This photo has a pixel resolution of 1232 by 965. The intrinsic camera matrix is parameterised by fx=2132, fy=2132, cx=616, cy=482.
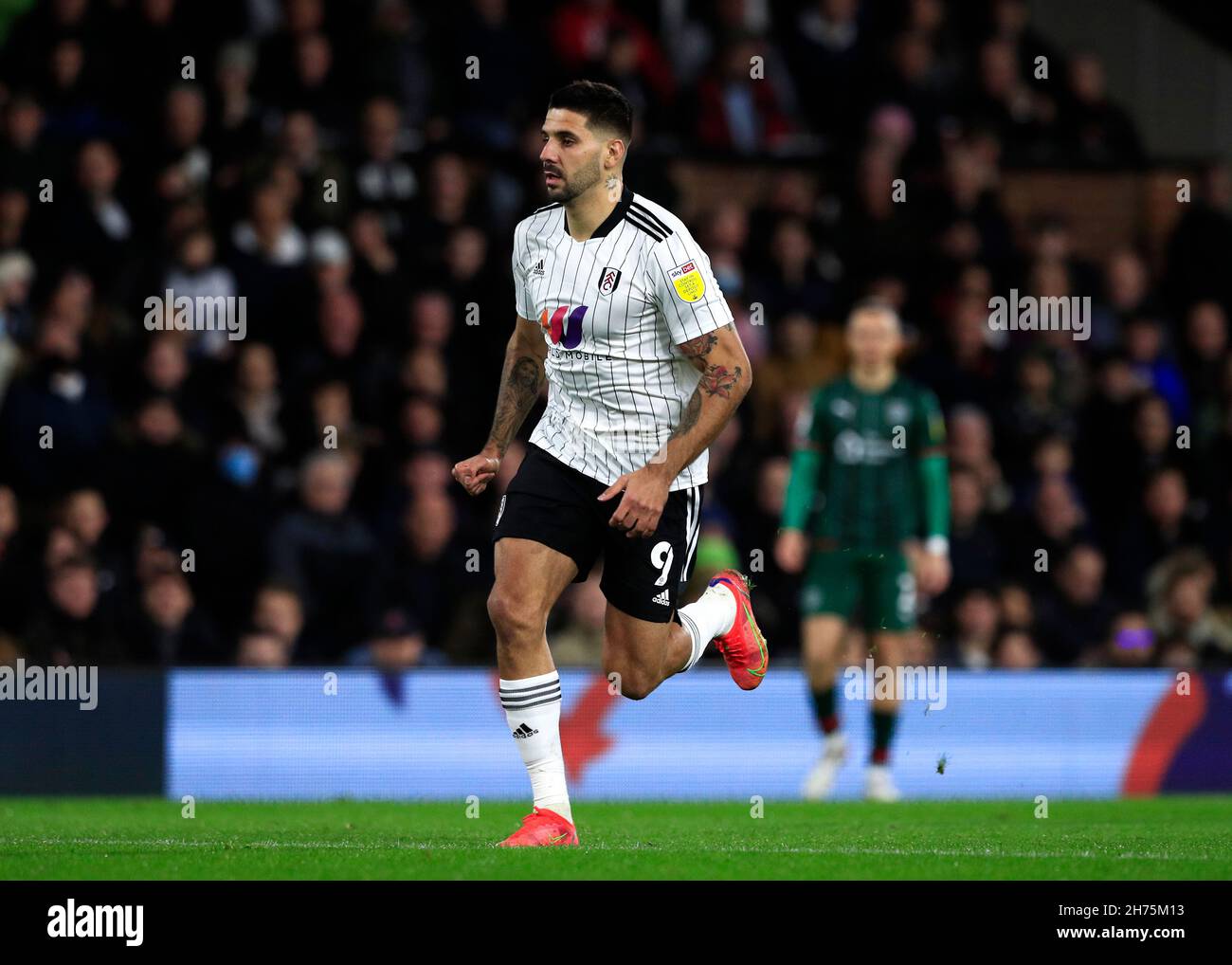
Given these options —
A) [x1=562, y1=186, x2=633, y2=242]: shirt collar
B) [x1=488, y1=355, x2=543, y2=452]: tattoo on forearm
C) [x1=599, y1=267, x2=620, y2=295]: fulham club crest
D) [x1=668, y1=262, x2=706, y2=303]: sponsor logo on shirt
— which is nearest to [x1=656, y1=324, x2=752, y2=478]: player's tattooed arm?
[x1=668, y1=262, x2=706, y2=303]: sponsor logo on shirt

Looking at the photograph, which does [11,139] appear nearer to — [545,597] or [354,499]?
[354,499]

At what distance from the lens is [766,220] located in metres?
15.1

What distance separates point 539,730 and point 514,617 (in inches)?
17.1

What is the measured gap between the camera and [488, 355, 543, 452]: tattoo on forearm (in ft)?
26.5

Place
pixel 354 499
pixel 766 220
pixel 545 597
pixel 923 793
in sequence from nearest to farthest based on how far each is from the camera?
pixel 545 597, pixel 923 793, pixel 354 499, pixel 766 220

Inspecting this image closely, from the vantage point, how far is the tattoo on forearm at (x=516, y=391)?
8.07 meters

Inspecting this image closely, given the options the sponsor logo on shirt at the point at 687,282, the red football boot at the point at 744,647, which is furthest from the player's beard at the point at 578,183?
the red football boot at the point at 744,647

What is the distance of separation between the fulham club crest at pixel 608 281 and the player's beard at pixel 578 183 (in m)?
0.29

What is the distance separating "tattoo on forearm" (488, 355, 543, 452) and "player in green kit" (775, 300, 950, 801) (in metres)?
3.45

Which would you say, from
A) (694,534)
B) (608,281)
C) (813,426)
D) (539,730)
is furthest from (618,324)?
(813,426)

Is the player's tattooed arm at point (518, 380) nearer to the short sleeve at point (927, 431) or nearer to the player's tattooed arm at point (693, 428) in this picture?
the player's tattooed arm at point (693, 428)

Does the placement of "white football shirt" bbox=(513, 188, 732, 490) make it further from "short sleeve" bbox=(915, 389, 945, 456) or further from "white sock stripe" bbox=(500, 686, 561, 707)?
"short sleeve" bbox=(915, 389, 945, 456)

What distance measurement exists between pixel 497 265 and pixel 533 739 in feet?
22.9
